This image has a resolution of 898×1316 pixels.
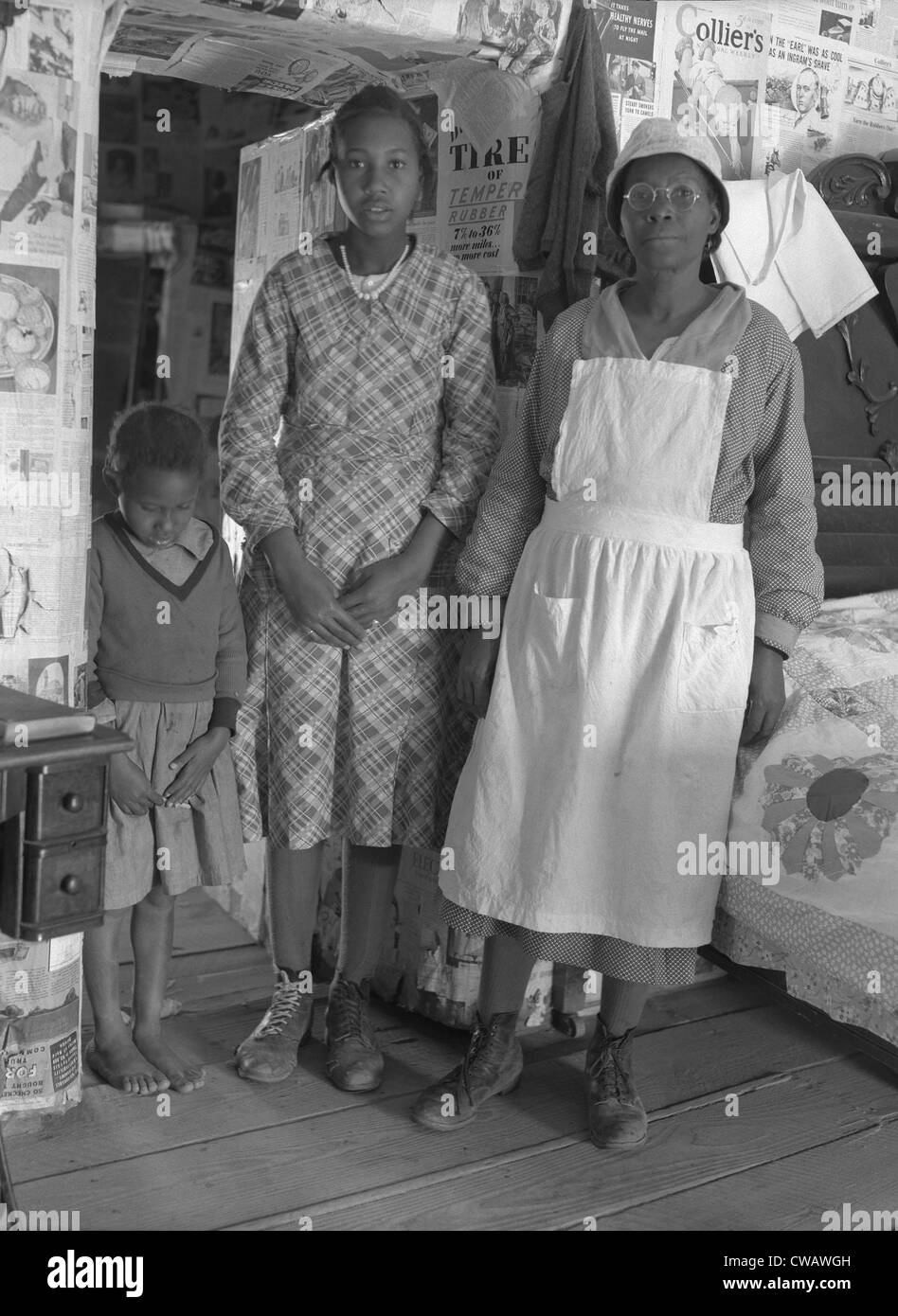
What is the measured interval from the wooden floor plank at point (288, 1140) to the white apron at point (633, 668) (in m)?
0.47

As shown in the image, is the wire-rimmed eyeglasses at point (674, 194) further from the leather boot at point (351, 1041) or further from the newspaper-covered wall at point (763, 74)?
the leather boot at point (351, 1041)

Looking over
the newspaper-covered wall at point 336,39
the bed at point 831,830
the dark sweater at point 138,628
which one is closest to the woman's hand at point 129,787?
the dark sweater at point 138,628

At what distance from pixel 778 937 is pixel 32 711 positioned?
54.1 inches

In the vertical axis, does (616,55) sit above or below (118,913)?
above

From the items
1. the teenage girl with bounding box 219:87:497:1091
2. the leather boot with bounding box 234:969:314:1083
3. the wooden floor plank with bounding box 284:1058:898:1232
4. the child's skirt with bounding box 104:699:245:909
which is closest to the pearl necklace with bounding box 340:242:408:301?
the teenage girl with bounding box 219:87:497:1091

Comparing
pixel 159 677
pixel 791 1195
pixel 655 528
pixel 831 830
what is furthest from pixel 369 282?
pixel 791 1195

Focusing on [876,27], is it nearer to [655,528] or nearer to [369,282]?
[369,282]

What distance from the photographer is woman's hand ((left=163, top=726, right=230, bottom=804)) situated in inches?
103

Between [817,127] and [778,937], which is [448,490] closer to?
[778,937]

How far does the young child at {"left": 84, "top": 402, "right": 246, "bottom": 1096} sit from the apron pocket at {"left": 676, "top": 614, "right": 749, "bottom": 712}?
88 centimetres

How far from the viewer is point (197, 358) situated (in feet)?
18.3

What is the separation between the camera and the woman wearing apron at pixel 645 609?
94.7 inches

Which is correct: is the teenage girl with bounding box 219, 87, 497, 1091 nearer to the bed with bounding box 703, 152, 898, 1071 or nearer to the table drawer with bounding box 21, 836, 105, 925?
the bed with bounding box 703, 152, 898, 1071

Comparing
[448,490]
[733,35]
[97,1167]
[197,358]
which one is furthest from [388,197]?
[197,358]
